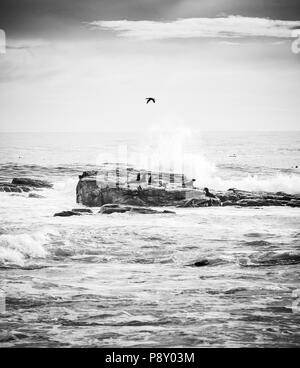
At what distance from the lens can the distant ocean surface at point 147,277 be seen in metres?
6.09

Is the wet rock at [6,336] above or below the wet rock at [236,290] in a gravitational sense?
below

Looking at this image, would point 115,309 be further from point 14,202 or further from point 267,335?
point 14,202

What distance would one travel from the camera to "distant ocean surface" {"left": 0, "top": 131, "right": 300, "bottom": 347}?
6.09 meters

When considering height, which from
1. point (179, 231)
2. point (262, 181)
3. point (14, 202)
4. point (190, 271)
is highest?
point (262, 181)

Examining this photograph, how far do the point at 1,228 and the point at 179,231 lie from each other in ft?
12.4

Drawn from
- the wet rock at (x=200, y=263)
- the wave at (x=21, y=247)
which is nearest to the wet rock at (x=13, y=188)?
the wave at (x=21, y=247)

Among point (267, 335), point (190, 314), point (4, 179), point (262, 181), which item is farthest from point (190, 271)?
point (4, 179)

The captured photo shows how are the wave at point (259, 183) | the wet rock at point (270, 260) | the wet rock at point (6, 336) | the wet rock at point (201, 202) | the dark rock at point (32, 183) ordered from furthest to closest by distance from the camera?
the dark rock at point (32, 183), the wave at point (259, 183), the wet rock at point (201, 202), the wet rock at point (270, 260), the wet rock at point (6, 336)

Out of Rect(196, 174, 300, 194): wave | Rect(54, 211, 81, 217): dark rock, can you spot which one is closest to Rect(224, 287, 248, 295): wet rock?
Rect(54, 211, 81, 217): dark rock

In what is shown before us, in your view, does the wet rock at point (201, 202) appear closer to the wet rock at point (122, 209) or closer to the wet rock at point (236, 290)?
the wet rock at point (122, 209)

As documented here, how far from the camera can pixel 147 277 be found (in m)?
8.09

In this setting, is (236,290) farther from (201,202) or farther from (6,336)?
(201,202)

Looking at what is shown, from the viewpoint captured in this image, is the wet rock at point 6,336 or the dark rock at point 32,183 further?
the dark rock at point 32,183

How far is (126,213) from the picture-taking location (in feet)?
42.5
